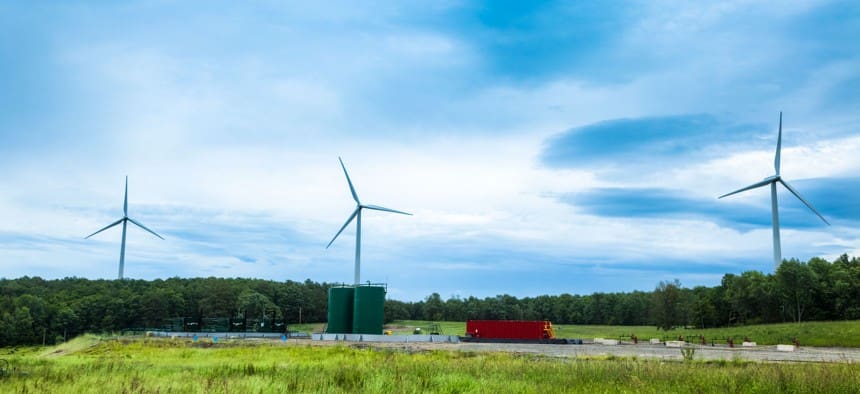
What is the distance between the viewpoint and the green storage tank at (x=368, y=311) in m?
73.8

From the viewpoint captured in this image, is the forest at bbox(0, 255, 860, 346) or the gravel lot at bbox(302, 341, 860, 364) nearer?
the gravel lot at bbox(302, 341, 860, 364)

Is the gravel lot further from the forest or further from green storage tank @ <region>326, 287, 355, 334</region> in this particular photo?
the forest

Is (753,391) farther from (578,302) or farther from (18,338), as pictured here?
(578,302)

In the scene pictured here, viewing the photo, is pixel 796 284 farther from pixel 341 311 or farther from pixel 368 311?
pixel 341 311

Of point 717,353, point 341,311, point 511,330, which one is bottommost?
point 511,330

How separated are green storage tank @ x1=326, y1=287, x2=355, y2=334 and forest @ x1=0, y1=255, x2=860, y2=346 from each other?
2293 inches

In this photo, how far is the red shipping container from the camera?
70.1 m

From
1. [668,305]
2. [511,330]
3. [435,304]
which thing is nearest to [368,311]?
[511,330]

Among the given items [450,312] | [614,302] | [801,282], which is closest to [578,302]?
[614,302]

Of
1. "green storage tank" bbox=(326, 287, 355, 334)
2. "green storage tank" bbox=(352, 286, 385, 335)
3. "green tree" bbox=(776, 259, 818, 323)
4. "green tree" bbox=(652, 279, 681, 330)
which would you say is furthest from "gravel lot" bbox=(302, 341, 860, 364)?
"green tree" bbox=(652, 279, 681, 330)

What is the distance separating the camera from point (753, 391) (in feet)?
52.9

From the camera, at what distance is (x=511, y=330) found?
71750mm

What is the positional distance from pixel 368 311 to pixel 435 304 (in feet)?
394

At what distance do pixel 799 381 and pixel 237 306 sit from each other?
142 m
